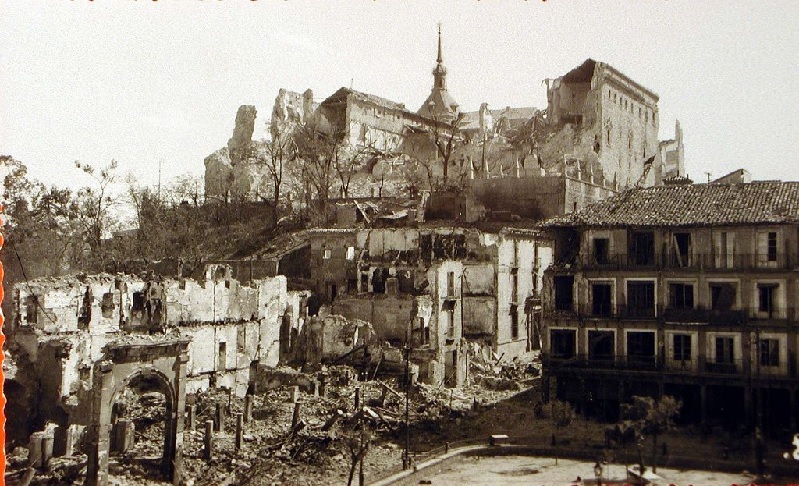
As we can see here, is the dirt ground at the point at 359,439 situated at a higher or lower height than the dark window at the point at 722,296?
lower

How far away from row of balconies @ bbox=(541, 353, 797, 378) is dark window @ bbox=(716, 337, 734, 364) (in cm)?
9

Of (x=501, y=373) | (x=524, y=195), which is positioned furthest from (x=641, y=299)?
(x=524, y=195)

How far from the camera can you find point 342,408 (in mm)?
26203

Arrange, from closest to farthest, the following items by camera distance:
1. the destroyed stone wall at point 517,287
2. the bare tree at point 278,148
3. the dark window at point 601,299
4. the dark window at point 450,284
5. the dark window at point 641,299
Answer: the dark window at point 641,299 < the dark window at point 601,299 < the dark window at point 450,284 < the destroyed stone wall at point 517,287 < the bare tree at point 278,148

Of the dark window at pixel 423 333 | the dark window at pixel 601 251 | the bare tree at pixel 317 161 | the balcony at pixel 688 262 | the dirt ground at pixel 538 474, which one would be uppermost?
the bare tree at pixel 317 161

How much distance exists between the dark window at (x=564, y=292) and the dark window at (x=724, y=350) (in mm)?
5344

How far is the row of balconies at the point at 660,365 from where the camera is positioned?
21.3m

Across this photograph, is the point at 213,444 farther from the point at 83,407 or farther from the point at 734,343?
the point at 734,343

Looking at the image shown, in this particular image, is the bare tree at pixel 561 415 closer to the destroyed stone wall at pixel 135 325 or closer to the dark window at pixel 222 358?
the destroyed stone wall at pixel 135 325

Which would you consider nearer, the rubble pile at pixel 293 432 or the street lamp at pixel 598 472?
the street lamp at pixel 598 472

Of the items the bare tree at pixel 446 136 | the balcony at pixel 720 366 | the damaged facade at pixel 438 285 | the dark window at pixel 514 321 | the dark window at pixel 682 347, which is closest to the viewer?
the balcony at pixel 720 366

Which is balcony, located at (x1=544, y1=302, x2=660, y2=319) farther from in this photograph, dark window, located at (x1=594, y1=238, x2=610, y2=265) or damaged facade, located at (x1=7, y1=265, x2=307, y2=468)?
damaged facade, located at (x1=7, y1=265, x2=307, y2=468)

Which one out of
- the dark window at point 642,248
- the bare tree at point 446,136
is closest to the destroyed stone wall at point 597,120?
the bare tree at point 446,136

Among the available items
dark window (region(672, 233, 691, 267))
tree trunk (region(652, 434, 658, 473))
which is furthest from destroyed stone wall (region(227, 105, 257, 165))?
Result: tree trunk (region(652, 434, 658, 473))
